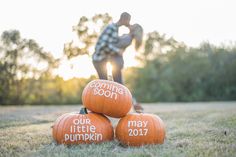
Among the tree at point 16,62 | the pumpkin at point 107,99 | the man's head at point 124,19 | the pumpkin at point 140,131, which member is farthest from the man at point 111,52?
the tree at point 16,62

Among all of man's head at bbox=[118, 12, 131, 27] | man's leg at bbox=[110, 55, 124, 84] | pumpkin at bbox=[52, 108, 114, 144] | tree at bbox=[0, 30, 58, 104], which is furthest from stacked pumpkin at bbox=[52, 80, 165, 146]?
tree at bbox=[0, 30, 58, 104]

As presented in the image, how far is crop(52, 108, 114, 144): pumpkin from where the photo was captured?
372 cm

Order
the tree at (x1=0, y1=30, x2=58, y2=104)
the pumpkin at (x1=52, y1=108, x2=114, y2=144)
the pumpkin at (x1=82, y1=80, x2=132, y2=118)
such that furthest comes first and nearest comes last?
the tree at (x1=0, y1=30, x2=58, y2=104) → the pumpkin at (x1=82, y1=80, x2=132, y2=118) → the pumpkin at (x1=52, y1=108, x2=114, y2=144)

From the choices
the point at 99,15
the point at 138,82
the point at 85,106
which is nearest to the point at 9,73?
the point at 99,15

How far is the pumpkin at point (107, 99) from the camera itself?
3875mm

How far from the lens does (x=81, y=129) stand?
3.72 meters

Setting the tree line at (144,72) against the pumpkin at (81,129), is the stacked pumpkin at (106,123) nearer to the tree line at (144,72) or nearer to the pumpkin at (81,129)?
the pumpkin at (81,129)

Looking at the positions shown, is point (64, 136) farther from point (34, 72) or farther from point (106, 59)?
point (34, 72)

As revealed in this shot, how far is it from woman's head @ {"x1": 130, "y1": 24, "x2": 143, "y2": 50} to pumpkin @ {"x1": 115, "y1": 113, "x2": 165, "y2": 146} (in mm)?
1854

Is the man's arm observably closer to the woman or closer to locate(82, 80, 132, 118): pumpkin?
the woman

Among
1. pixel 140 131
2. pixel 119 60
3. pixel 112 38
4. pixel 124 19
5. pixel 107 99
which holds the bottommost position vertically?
pixel 140 131

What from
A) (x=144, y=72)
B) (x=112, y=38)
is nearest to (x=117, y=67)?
(x=112, y=38)

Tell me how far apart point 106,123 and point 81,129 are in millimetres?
308

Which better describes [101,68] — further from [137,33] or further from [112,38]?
[137,33]
